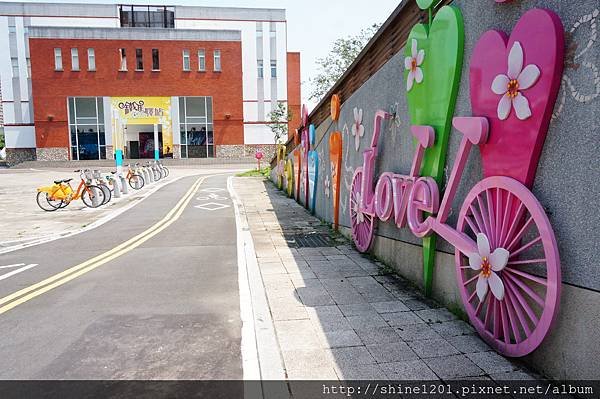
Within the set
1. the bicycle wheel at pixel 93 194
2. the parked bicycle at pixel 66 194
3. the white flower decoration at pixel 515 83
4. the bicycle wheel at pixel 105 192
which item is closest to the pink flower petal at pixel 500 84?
the white flower decoration at pixel 515 83

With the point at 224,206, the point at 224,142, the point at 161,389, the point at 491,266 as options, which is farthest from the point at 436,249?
the point at 224,142

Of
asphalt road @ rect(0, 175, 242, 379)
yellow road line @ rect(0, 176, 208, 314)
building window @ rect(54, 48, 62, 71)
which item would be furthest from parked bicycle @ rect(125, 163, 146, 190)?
building window @ rect(54, 48, 62, 71)

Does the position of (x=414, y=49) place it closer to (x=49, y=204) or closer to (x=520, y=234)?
(x=520, y=234)

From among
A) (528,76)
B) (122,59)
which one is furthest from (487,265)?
(122,59)

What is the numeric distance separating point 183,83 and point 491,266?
4861 cm

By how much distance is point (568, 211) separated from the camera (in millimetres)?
3221

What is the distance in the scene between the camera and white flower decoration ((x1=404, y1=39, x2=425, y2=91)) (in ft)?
18.8

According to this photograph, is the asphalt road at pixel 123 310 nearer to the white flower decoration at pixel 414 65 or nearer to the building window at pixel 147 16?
the white flower decoration at pixel 414 65

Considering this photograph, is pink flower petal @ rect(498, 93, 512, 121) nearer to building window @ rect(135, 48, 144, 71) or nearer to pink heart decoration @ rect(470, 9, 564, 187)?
pink heart decoration @ rect(470, 9, 564, 187)

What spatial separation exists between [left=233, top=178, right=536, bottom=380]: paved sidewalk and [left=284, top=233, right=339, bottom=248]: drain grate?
1.27 meters

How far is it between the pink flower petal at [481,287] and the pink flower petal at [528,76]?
1679mm

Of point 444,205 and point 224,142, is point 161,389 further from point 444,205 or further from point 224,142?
point 224,142

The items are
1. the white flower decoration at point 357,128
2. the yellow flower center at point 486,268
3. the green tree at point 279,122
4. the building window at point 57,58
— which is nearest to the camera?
the yellow flower center at point 486,268

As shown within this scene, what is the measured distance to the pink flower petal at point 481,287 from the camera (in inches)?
160
